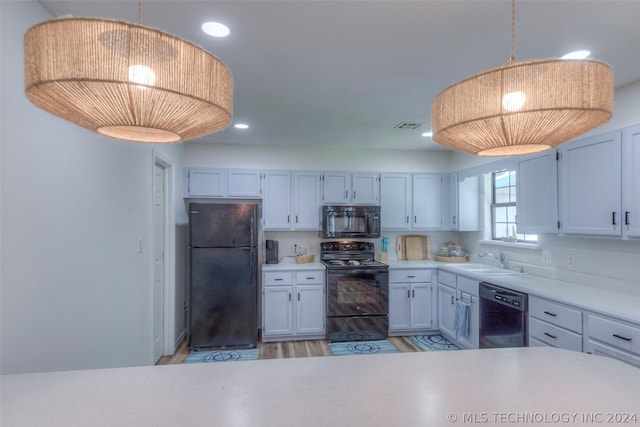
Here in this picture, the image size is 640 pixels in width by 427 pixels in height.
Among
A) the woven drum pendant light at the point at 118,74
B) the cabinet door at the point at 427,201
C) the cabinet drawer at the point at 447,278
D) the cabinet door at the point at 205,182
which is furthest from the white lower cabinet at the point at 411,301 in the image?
the woven drum pendant light at the point at 118,74

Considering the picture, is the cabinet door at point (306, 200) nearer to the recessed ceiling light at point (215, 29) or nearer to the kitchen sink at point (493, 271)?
the kitchen sink at point (493, 271)

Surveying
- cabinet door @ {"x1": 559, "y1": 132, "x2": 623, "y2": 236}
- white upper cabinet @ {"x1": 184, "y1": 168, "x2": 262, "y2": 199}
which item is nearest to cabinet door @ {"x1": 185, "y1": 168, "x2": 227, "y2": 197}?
white upper cabinet @ {"x1": 184, "y1": 168, "x2": 262, "y2": 199}

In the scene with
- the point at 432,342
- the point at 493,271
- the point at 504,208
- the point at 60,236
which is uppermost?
the point at 504,208

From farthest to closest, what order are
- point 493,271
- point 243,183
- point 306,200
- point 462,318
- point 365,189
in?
point 365,189 → point 306,200 → point 243,183 → point 493,271 → point 462,318

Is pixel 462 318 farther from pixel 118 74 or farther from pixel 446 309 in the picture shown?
pixel 118 74

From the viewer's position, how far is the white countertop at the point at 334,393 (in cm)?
91

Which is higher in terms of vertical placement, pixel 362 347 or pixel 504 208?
pixel 504 208

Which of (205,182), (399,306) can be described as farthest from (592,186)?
(205,182)

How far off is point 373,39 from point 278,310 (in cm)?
306

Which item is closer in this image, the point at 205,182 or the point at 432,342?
the point at 432,342

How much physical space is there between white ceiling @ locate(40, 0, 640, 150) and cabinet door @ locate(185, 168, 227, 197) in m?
1.51

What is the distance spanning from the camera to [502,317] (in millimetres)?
2828

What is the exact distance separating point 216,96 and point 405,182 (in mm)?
3762

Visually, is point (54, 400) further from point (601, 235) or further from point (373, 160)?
point (373, 160)
